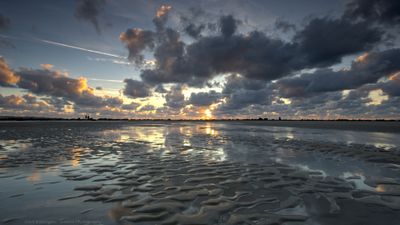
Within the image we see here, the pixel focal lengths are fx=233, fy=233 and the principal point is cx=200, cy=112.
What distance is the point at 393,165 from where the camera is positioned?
12.2m

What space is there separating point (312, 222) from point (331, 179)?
15.7 ft

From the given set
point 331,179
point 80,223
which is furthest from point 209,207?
point 331,179

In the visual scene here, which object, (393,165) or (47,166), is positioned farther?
(393,165)

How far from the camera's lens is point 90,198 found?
681 centimetres

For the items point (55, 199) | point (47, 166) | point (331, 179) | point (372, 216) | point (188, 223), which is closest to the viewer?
point (188, 223)

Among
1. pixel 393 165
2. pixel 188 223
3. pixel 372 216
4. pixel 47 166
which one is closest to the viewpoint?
pixel 188 223

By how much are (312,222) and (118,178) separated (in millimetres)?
7018

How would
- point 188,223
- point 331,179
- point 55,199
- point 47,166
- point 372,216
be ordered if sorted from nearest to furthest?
point 188,223 < point 372,216 < point 55,199 < point 331,179 < point 47,166

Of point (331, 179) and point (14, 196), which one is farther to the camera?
point (331, 179)

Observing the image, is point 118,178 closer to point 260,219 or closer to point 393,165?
point 260,219

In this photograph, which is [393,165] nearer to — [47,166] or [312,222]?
[312,222]

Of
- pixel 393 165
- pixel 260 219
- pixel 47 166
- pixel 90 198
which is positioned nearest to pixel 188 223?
pixel 260 219

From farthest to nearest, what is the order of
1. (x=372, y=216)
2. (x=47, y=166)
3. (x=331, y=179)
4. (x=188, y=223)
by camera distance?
1. (x=47, y=166)
2. (x=331, y=179)
3. (x=372, y=216)
4. (x=188, y=223)

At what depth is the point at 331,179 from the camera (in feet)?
30.1
